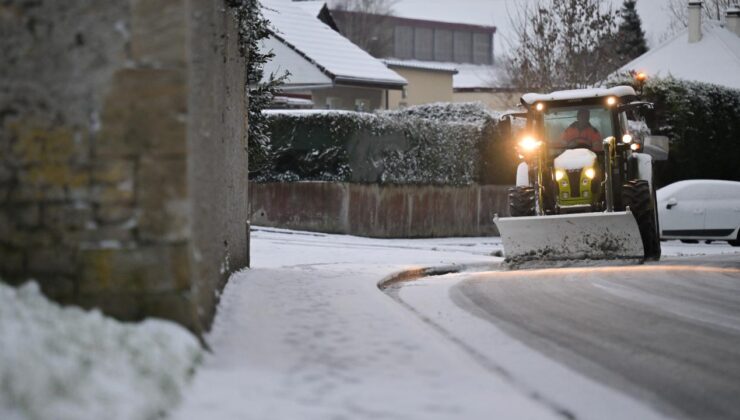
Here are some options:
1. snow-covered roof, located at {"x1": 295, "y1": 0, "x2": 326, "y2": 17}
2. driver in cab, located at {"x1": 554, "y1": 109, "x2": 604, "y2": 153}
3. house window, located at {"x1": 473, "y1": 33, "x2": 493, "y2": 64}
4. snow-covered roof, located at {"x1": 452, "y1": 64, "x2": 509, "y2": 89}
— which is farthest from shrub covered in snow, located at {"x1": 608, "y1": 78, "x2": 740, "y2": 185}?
house window, located at {"x1": 473, "y1": 33, "x2": 493, "y2": 64}

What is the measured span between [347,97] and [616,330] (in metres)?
30.1

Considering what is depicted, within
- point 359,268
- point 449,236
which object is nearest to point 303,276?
point 359,268

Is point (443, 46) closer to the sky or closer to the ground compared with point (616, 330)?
closer to the sky

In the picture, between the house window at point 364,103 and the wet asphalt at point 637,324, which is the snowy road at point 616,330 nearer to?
the wet asphalt at point 637,324

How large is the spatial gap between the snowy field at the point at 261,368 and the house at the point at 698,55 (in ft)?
118

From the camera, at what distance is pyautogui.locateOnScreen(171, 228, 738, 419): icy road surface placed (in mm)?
5137

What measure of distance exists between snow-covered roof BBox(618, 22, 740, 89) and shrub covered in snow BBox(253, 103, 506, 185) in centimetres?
1830

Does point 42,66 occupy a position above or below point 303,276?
above

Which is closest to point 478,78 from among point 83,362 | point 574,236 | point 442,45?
point 442,45

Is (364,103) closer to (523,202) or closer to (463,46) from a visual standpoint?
(523,202)

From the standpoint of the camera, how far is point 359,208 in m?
23.2

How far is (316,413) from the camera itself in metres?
4.94

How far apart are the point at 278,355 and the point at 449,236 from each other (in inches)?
755

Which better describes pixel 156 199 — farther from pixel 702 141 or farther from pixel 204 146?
pixel 702 141
